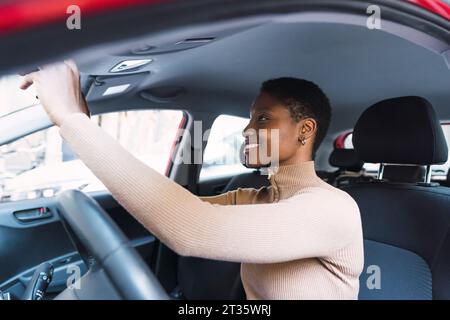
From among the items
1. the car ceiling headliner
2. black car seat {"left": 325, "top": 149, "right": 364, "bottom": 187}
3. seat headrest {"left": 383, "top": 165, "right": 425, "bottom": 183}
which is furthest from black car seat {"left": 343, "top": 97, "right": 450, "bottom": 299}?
black car seat {"left": 325, "top": 149, "right": 364, "bottom": 187}

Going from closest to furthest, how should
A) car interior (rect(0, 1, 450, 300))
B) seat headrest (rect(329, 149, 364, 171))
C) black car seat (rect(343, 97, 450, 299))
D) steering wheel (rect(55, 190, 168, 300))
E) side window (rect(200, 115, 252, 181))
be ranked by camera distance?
steering wheel (rect(55, 190, 168, 300)) < car interior (rect(0, 1, 450, 300)) < black car seat (rect(343, 97, 450, 299)) < side window (rect(200, 115, 252, 181)) < seat headrest (rect(329, 149, 364, 171))

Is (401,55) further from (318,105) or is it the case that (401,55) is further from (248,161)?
(248,161)

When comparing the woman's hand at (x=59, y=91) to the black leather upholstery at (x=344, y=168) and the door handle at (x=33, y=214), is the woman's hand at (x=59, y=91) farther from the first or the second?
the black leather upholstery at (x=344, y=168)

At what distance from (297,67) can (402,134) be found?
2.57 ft

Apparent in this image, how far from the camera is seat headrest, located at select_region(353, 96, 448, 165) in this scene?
1557 millimetres

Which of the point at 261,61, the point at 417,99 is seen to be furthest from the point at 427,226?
the point at 261,61

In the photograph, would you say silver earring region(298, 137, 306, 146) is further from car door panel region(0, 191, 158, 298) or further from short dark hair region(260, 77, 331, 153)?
car door panel region(0, 191, 158, 298)

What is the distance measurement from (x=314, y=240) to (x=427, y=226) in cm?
82

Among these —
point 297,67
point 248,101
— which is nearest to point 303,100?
point 297,67

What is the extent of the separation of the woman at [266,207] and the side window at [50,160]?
0.64 metres

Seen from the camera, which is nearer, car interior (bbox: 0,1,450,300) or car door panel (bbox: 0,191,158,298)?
car interior (bbox: 0,1,450,300)

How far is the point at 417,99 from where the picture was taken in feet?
5.31

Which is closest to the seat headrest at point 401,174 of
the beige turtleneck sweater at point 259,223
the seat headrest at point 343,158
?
the beige turtleneck sweater at point 259,223
